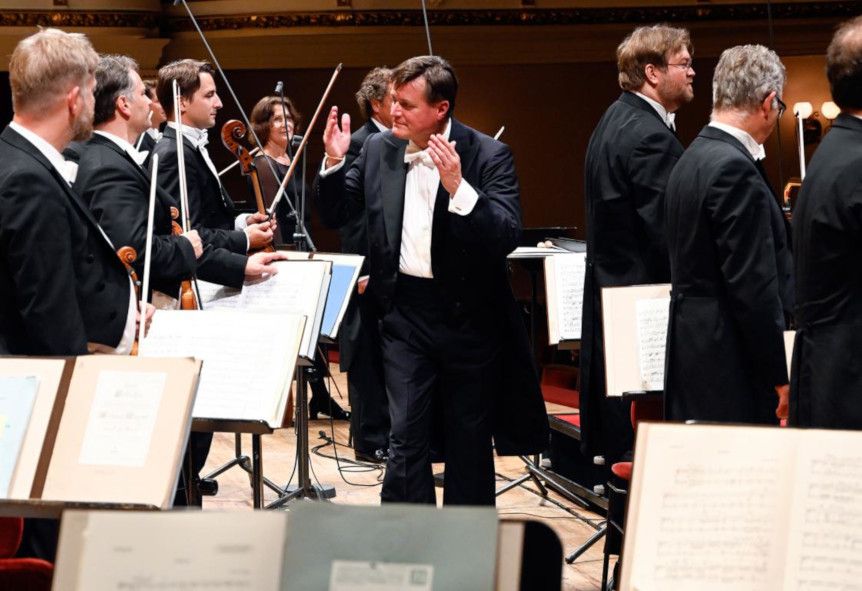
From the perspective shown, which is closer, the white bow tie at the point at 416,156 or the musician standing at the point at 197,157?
the white bow tie at the point at 416,156

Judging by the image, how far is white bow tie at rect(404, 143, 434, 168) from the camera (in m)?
4.01

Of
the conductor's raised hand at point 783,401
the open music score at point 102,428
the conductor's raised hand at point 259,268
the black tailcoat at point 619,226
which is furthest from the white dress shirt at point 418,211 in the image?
the open music score at point 102,428

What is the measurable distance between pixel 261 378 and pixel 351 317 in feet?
9.01

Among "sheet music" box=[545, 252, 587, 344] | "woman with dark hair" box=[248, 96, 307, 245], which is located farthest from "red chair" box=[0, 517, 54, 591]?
"woman with dark hair" box=[248, 96, 307, 245]

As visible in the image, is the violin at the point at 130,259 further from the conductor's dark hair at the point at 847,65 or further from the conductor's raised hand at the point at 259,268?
the conductor's dark hair at the point at 847,65

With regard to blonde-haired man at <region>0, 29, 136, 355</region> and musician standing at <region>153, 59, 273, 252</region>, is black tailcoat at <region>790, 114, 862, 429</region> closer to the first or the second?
blonde-haired man at <region>0, 29, 136, 355</region>

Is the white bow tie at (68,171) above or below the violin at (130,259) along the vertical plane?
above

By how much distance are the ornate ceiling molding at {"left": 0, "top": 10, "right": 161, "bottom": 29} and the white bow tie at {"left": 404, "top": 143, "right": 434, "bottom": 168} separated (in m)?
6.77

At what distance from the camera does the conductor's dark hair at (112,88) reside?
3799mm

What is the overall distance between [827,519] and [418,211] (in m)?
2.31

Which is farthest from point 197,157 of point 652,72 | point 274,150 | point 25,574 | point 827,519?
point 827,519

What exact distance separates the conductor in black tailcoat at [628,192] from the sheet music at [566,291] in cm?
45

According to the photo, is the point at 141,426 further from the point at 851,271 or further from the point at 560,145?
the point at 560,145

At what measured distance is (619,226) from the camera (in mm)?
4125
